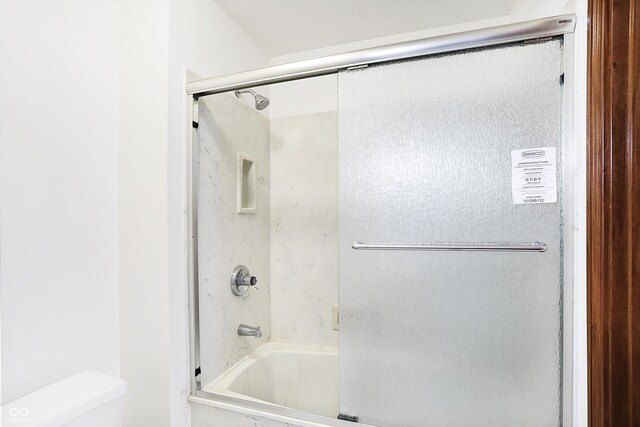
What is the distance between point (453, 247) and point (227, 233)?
1085 mm

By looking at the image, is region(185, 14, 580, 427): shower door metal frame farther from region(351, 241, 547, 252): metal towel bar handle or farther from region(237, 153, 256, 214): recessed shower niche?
region(237, 153, 256, 214): recessed shower niche

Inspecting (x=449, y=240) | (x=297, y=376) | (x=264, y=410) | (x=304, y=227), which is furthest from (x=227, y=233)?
(x=449, y=240)

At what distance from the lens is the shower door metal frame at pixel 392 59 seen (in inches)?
35.2

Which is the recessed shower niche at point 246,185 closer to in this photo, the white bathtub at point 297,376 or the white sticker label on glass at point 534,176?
the white bathtub at point 297,376

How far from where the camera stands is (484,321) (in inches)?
37.9

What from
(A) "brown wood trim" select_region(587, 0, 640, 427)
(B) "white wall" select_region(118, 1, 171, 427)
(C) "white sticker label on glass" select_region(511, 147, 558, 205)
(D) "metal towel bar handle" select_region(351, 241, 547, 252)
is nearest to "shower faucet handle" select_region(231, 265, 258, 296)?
(B) "white wall" select_region(118, 1, 171, 427)

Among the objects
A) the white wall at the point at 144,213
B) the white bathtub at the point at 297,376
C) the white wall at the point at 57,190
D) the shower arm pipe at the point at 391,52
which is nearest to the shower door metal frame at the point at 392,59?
the shower arm pipe at the point at 391,52

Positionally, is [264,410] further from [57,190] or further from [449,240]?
[57,190]

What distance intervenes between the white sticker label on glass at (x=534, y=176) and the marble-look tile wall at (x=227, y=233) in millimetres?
1200

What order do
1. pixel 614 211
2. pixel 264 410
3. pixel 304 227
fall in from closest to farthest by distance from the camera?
1. pixel 614 211
2. pixel 264 410
3. pixel 304 227

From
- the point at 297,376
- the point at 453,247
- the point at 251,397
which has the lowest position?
the point at 297,376

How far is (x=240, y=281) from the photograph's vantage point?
1.66 meters

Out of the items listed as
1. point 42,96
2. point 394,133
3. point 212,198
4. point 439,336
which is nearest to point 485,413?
point 439,336

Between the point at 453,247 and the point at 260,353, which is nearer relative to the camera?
the point at 453,247
